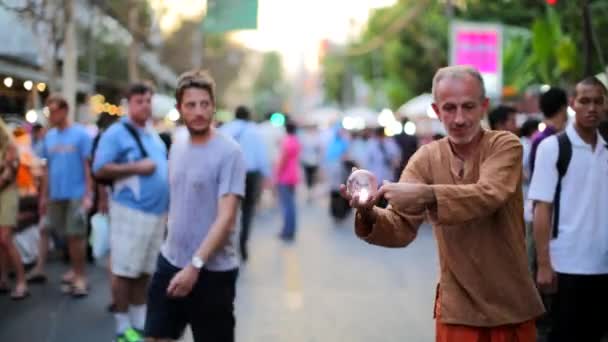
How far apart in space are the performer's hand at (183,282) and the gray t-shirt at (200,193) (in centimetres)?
14

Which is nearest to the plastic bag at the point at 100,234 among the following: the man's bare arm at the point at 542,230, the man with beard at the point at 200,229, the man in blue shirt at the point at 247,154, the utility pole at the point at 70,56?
the man with beard at the point at 200,229

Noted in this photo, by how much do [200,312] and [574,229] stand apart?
1979 mm

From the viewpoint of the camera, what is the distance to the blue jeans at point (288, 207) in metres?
15.0

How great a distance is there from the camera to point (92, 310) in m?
9.00

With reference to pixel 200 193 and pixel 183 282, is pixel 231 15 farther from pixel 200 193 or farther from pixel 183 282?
pixel 183 282

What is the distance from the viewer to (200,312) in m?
4.94

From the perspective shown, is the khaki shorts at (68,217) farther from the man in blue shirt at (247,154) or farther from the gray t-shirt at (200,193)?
the gray t-shirt at (200,193)

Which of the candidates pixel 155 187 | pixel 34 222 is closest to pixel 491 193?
pixel 155 187

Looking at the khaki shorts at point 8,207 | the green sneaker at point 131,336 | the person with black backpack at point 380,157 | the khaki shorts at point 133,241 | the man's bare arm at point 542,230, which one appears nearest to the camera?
the man's bare arm at point 542,230

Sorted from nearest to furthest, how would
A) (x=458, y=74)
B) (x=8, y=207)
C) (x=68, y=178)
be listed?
1. (x=458, y=74)
2. (x=8, y=207)
3. (x=68, y=178)

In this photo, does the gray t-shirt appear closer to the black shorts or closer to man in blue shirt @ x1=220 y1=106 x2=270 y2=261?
the black shorts

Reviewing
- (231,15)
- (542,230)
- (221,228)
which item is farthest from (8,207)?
(231,15)

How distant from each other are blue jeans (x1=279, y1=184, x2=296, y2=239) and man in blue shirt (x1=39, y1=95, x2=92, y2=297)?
5500 millimetres

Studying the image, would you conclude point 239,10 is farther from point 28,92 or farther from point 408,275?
point 408,275
